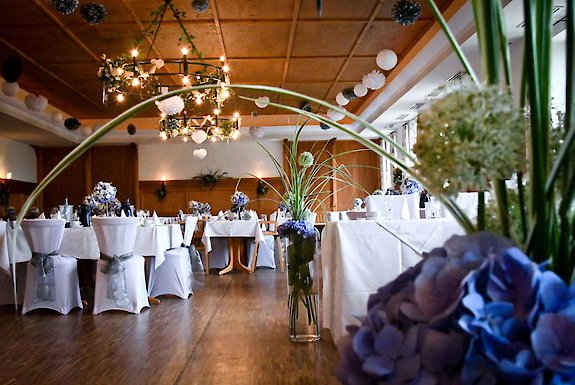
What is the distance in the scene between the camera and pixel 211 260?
9.24 m

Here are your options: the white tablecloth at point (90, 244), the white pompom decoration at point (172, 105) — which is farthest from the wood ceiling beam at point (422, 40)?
the white tablecloth at point (90, 244)

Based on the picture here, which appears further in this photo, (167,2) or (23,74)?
(23,74)

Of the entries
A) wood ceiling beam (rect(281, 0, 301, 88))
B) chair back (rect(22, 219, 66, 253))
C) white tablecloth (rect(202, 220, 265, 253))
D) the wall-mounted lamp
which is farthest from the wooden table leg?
the wall-mounted lamp

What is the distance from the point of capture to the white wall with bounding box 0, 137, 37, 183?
44.8ft

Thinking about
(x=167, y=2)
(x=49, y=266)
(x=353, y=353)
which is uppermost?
(x=167, y=2)

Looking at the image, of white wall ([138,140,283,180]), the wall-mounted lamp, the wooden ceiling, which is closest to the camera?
the wooden ceiling

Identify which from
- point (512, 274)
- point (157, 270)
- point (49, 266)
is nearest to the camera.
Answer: point (512, 274)

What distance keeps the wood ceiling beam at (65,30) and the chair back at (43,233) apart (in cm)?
323

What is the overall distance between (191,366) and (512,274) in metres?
3.01

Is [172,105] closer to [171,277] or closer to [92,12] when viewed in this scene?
[92,12]

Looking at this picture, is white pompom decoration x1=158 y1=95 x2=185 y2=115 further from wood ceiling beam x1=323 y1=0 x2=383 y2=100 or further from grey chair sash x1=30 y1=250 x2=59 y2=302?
wood ceiling beam x1=323 y1=0 x2=383 y2=100

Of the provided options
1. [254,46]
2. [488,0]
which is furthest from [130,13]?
[488,0]

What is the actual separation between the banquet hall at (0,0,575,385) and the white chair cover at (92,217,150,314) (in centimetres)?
1

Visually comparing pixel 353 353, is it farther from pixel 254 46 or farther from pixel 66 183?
pixel 66 183
